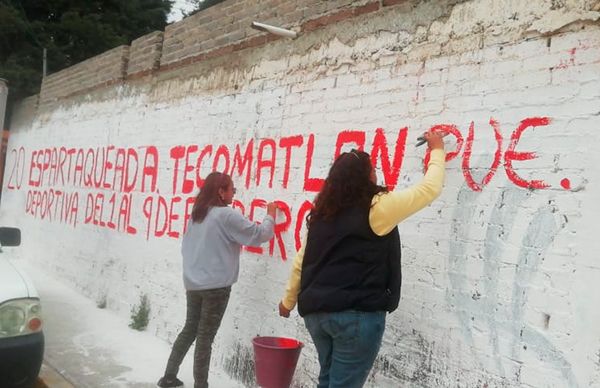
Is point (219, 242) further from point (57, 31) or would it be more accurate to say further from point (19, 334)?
point (57, 31)

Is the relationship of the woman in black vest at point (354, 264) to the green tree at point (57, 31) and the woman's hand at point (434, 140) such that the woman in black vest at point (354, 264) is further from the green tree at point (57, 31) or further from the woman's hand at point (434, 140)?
the green tree at point (57, 31)

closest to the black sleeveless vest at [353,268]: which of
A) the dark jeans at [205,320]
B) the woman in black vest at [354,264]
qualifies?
the woman in black vest at [354,264]

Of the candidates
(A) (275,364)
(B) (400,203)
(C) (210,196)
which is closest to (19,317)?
(C) (210,196)

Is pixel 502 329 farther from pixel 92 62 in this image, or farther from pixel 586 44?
pixel 92 62

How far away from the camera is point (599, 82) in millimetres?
2809

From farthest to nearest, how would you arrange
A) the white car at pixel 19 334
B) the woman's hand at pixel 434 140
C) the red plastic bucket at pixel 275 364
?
the white car at pixel 19 334 < the red plastic bucket at pixel 275 364 < the woman's hand at pixel 434 140

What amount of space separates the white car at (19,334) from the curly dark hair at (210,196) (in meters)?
1.29

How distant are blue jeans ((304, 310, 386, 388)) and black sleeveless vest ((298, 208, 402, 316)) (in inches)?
1.8

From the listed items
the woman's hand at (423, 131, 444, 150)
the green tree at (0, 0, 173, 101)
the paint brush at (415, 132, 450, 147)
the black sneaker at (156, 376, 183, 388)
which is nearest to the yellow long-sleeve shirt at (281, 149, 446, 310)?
the woman's hand at (423, 131, 444, 150)

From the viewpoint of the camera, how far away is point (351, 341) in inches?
113

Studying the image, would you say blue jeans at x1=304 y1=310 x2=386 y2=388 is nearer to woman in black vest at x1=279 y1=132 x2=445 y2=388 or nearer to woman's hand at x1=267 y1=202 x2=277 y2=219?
woman in black vest at x1=279 y1=132 x2=445 y2=388

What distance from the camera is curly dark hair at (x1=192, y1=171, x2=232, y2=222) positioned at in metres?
4.29

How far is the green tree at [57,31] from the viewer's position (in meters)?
12.7

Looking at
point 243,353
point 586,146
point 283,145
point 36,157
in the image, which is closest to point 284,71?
point 283,145
